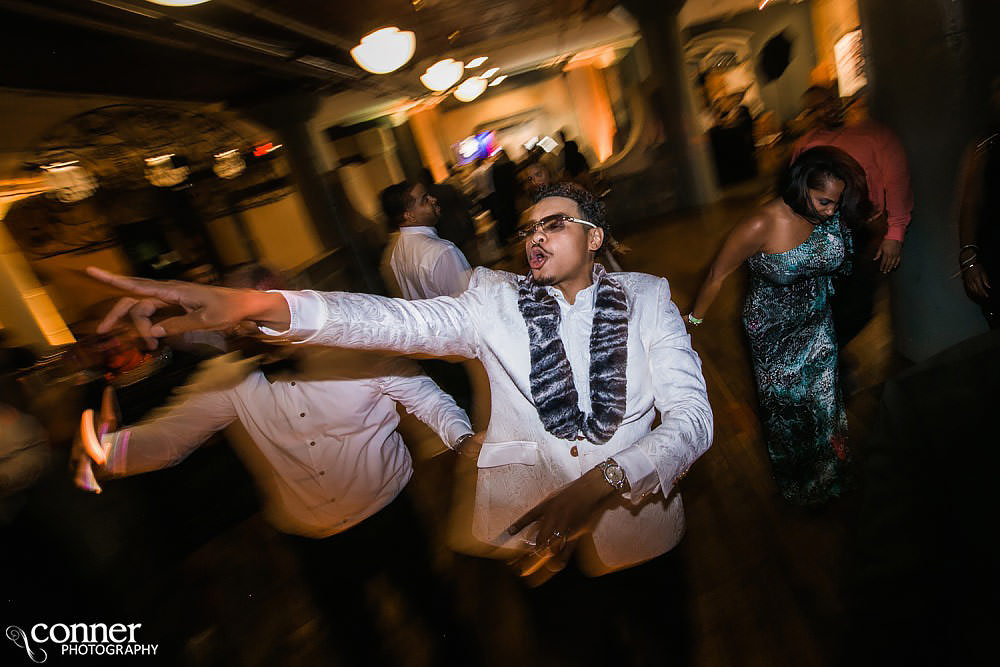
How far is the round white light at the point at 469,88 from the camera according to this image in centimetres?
907

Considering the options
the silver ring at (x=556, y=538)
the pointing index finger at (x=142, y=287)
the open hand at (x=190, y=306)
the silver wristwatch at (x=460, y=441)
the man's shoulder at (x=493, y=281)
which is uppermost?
the pointing index finger at (x=142, y=287)

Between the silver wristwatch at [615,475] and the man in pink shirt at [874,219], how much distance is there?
7.49ft

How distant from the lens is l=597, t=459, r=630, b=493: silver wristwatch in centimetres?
117

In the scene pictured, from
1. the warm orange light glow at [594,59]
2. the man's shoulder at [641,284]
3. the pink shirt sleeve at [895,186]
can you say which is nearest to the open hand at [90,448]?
the man's shoulder at [641,284]

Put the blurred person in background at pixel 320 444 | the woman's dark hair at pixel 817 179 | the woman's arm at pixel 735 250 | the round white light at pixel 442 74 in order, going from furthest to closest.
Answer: the round white light at pixel 442 74 < the woman's arm at pixel 735 250 < the woman's dark hair at pixel 817 179 < the blurred person in background at pixel 320 444

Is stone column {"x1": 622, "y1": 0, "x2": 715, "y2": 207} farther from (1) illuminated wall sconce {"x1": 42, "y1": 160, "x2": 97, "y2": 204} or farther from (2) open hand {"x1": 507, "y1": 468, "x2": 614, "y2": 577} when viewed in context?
(2) open hand {"x1": 507, "y1": 468, "x2": 614, "y2": 577}

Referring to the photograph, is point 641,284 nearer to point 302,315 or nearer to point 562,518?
point 562,518

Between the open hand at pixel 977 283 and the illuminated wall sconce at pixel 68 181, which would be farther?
the illuminated wall sconce at pixel 68 181

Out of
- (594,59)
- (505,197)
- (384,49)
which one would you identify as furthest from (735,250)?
(594,59)

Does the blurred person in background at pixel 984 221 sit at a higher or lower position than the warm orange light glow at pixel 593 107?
lower

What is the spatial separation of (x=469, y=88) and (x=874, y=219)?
7960 mm

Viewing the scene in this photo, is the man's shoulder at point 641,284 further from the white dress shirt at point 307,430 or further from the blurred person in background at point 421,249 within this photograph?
the blurred person in background at point 421,249

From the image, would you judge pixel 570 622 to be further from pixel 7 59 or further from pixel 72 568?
pixel 7 59

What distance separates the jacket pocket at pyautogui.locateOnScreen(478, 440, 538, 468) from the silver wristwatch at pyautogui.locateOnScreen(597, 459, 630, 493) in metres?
0.27
